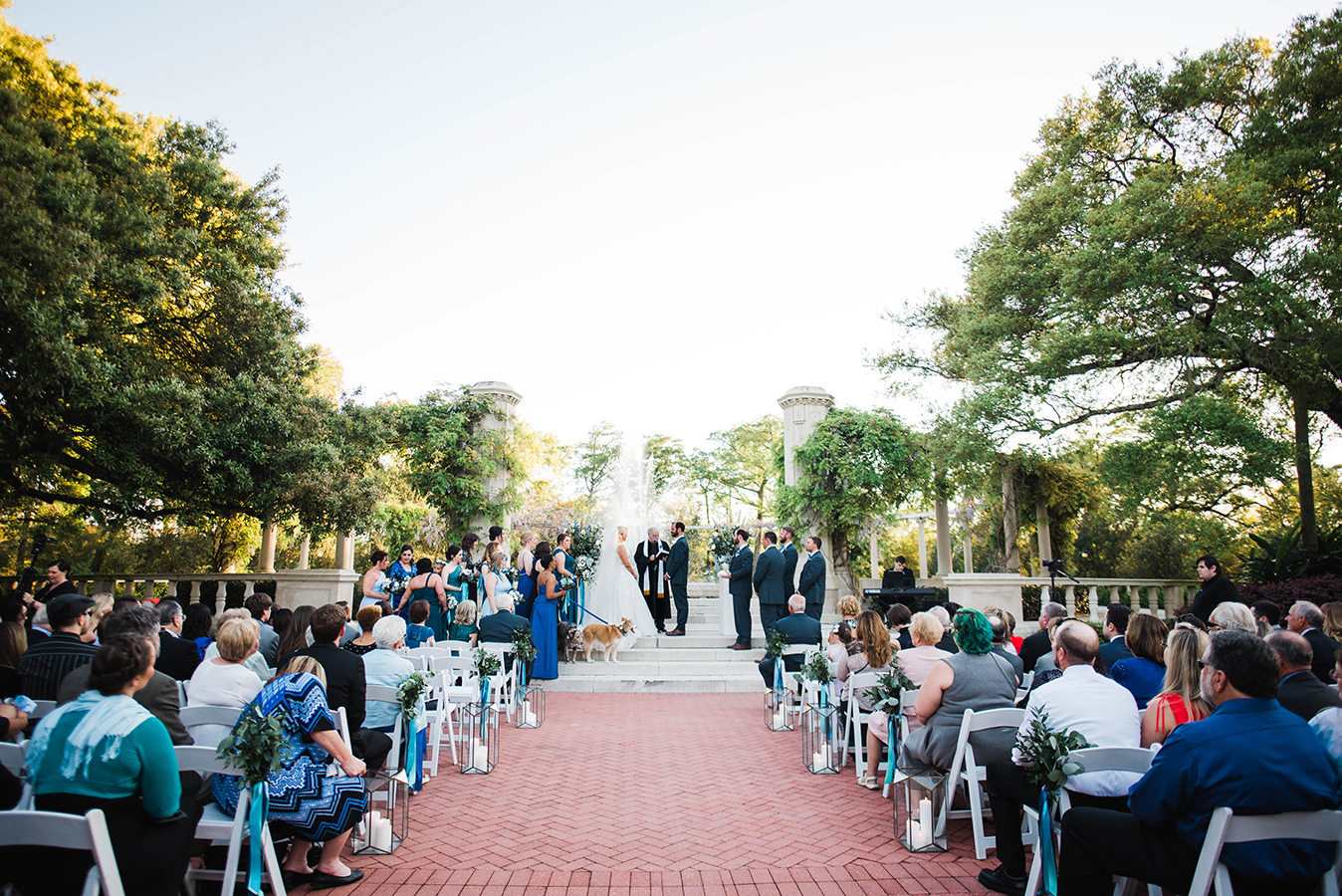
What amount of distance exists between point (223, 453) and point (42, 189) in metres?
3.90

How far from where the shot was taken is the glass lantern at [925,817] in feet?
14.6

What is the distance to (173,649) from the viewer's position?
5.19 meters

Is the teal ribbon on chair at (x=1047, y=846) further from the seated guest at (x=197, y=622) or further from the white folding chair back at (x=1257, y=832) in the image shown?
the seated guest at (x=197, y=622)

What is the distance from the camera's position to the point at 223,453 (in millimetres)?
11141

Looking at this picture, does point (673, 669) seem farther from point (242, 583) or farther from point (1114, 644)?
point (242, 583)

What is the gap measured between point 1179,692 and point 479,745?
5237 mm

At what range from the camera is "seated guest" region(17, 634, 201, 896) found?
2695 millimetres

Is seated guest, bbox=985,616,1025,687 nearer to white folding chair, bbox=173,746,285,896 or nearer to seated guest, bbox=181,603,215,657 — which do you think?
white folding chair, bbox=173,746,285,896

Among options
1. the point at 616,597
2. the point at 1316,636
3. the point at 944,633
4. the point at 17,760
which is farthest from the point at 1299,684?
the point at 616,597

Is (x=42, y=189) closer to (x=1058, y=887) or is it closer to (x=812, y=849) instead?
(x=812, y=849)

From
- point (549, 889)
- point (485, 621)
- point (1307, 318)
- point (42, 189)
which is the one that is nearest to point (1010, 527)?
point (1307, 318)

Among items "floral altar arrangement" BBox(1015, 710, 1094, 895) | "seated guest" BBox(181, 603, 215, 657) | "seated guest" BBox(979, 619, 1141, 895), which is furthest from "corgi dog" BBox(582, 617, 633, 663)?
"floral altar arrangement" BBox(1015, 710, 1094, 895)

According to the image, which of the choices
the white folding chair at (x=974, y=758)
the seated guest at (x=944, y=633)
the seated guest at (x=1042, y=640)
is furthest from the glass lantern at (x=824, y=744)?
the white folding chair at (x=974, y=758)

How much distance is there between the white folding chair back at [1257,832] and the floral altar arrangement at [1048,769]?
1.97 feet
